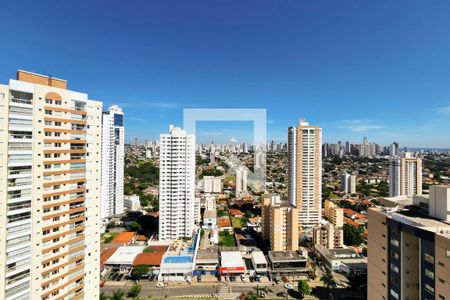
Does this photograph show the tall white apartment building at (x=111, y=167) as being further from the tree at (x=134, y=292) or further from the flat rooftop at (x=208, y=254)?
the tree at (x=134, y=292)

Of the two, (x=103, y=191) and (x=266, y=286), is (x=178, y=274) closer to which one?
(x=266, y=286)

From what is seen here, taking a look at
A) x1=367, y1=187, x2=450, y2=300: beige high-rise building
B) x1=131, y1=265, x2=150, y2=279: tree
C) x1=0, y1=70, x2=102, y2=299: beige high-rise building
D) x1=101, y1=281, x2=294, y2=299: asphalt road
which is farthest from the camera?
x1=131, y1=265, x2=150, y2=279: tree

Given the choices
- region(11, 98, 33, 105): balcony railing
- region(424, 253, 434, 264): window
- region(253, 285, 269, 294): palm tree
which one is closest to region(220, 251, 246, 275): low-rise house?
region(253, 285, 269, 294): palm tree

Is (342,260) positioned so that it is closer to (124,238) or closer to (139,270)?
(139,270)

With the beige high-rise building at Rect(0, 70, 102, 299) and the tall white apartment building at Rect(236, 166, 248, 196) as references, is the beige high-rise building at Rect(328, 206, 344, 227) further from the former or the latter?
the beige high-rise building at Rect(0, 70, 102, 299)

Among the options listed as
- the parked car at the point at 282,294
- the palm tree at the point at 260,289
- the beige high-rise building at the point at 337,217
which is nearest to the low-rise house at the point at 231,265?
the palm tree at the point at 260,289

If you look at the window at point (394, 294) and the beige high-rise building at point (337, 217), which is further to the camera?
the beige high-rise building at point (337, 217)
